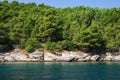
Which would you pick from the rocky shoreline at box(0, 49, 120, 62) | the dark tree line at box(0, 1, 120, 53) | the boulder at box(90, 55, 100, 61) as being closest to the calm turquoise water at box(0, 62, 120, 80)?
the rocky shoreline at box(0, 49, 120, 62)

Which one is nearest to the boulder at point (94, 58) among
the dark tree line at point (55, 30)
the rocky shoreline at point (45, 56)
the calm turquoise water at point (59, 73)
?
the rocky shoreline at point (45, 56)

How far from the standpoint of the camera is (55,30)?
3369 inches

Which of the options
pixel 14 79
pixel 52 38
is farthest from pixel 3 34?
pixel 14 79

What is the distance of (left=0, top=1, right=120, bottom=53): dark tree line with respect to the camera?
82.6m

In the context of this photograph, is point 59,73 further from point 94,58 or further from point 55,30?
point 55,30

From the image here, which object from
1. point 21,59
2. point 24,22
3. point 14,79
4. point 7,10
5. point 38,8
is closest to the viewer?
point 14,79

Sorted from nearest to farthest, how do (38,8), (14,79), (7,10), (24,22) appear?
(14,79) < (24,22) < (7,10) < (38,8)

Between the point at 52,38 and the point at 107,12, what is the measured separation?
20.3 meters

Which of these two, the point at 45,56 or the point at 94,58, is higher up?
the point at 45,56

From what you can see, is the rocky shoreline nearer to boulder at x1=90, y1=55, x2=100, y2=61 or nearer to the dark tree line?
boulder at x1=90, y1=55, x2=100, y2=61

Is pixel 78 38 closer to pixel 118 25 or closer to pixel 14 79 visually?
pixel 118 25

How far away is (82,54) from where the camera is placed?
272ft

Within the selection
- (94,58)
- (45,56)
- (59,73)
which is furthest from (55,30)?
(59,73)

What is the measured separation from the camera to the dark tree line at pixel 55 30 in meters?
82.6
